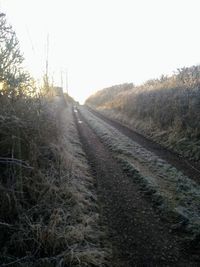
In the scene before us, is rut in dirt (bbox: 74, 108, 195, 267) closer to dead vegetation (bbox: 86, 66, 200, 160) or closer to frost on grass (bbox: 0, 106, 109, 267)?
frost on grass (bbox: 0, 106, 109, 267)

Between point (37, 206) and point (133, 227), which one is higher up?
point (37, 206)

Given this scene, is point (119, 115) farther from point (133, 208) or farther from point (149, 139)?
point (133, 208)

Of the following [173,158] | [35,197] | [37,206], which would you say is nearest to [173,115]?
[173,158]

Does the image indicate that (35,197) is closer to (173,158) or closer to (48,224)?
(48,224)

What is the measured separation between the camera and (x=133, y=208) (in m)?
6.38

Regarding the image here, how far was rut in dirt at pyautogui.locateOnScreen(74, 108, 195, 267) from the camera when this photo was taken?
185 inches

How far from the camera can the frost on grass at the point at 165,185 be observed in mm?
5969

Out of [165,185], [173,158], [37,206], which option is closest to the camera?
[37,206]

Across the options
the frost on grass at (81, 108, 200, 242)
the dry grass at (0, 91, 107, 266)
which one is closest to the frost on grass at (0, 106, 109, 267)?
the dry grass at (0, 91, 107, 266)

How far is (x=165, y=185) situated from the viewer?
7.63 metres

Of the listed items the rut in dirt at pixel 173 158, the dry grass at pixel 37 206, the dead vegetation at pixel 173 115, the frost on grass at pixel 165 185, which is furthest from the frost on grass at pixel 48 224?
the dead vegetation at pixel 173 115

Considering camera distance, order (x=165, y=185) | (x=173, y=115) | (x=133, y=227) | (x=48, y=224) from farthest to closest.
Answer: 1. (x=173, y=115)
2. (x=165, y=185)
3. (x=133, y=227)
4. (x=48, y=224)

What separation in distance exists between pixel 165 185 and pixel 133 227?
2.34 metres

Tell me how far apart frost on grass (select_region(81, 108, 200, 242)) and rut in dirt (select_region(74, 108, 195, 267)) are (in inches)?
11.9
